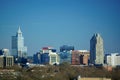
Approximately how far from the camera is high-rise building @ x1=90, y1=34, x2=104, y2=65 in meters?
83.9

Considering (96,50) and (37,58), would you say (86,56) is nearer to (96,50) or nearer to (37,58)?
(96,50)

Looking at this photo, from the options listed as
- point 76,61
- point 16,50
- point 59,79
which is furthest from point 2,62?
point 59,79

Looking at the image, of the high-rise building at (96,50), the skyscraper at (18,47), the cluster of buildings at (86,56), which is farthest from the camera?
the skyscraper at (18,47)

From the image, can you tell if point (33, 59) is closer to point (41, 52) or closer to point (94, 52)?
point (41, 52)

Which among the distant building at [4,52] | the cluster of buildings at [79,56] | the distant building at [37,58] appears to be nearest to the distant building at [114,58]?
the cluster of buildings at [79,56]

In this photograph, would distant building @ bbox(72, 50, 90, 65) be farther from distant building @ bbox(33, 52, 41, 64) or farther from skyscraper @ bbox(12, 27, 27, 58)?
skyscraper @ bbox(12, 27, 27, 58)

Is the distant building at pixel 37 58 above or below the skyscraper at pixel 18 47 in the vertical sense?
below

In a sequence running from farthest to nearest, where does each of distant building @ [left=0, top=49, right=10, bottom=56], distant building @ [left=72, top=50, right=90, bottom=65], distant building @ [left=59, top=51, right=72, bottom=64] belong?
1. distant building @ [left=59, top=51, right=72, bottom=64]
2. distant building @ [left=0, top=49, right=10, bottom=56]
3. distant building @ [left=72, top=50, right=90, bottom=65]

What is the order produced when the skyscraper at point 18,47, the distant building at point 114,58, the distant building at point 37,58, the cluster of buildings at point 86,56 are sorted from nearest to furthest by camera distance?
the distant building at point 114,58
the cluster of buildings at point 86,56
the distant building at point 37,58
the skyscraper at point 18,47

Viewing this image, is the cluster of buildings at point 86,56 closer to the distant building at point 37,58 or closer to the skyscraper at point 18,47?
the distant building at point 37,58

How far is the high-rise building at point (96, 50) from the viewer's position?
8388 centimetres

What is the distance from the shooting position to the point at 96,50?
8500cm

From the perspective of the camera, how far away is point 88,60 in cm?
8731

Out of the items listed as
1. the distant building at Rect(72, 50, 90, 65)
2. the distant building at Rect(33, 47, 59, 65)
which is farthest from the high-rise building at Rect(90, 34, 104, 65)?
the distant building at Rect(33, 47, 59, 65)
